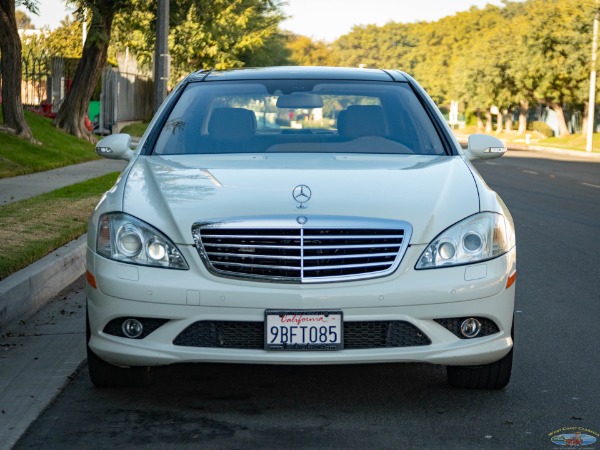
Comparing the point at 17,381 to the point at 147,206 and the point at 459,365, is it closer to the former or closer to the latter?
the point at 147,206

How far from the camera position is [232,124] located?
6.76 m

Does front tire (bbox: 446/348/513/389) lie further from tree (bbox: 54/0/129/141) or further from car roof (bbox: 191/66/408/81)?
tree (bbox: 54/0/129/141)

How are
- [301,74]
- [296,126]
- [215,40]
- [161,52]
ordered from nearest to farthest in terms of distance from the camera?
[301,74] → [296,126] → [161,52] → [215,40]

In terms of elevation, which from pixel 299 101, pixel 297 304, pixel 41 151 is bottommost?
pixel 41 151

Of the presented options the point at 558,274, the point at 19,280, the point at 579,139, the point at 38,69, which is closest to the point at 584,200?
the point at 558,274

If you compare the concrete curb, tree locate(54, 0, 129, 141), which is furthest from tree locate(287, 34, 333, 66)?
the concrete curb

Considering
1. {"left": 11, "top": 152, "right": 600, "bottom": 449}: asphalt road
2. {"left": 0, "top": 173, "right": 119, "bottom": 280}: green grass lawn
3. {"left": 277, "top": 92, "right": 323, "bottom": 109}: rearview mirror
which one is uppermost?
{"left": 277, "top": 92, "right": 323, "bottom": 109}: rearview mirror

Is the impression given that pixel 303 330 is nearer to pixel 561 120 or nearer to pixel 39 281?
pixel 39 281

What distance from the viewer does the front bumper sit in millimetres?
5133

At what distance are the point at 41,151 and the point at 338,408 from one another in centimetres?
1923

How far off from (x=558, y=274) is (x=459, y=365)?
198 inches

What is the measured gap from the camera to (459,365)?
18.1 feet

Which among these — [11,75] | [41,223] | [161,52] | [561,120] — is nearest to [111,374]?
[41,223]

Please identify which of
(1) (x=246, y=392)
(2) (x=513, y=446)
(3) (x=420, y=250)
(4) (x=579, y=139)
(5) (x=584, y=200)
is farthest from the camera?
(4) (x=579, y=139)
